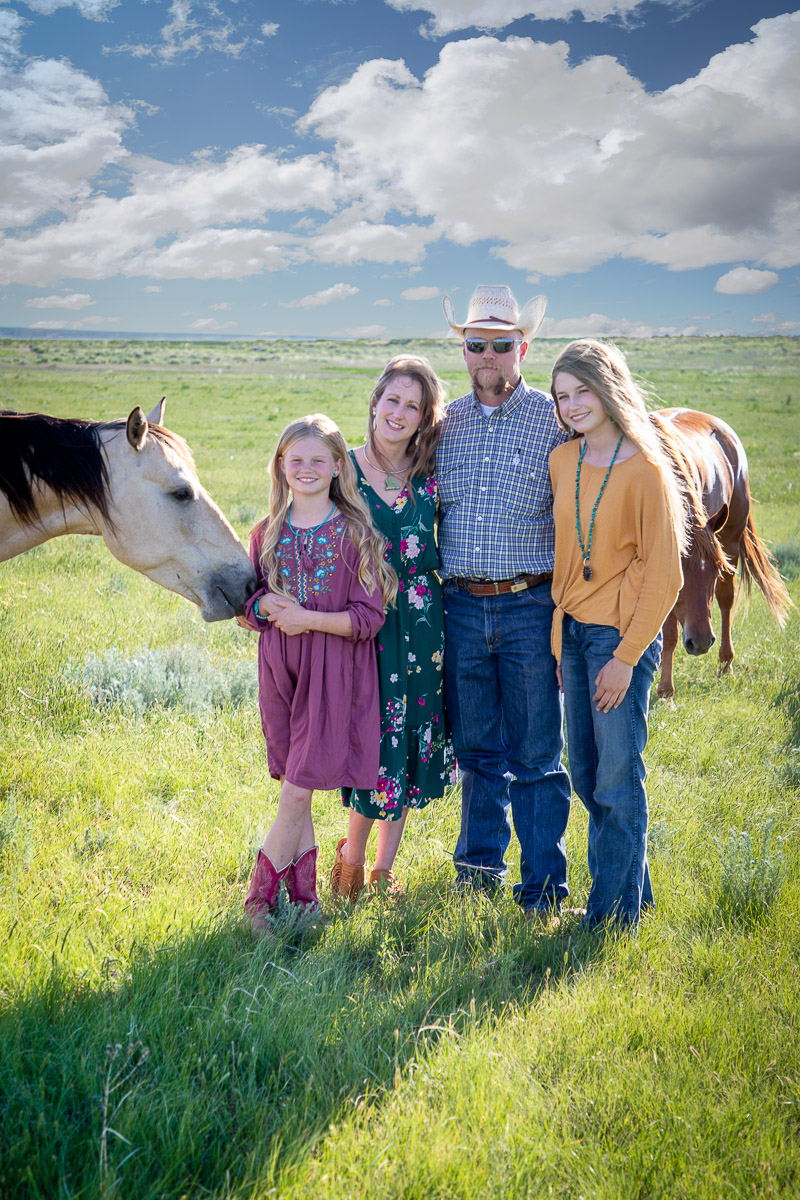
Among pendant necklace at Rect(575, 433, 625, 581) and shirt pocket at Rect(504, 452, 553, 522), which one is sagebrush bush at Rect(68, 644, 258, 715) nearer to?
shirt pocket at Rect(504, 452, 553, 522)

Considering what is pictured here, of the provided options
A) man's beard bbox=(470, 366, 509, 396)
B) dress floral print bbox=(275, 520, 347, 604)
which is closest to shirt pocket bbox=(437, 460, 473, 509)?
man's beard bbox=(470, 366, 509, 396)

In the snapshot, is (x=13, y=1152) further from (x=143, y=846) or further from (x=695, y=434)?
(x=695, y=434)

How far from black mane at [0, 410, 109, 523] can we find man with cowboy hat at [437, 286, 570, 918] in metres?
1.59

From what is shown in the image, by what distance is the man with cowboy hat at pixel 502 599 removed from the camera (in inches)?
125

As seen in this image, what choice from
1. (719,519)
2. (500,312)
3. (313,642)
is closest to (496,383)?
(500,312)

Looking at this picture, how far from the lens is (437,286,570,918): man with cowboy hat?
3.18 meters

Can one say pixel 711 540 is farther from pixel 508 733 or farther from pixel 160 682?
pixel 160 682

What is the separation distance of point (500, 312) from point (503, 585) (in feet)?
4.19

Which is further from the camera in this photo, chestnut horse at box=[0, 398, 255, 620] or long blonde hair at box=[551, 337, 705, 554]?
chestnut horse at box=[0, 398, 255, 620]

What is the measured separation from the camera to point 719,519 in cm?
575

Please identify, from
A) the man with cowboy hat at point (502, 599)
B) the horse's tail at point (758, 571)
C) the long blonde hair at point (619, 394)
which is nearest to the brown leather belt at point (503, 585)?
the man with cowboy hat at point (502, 599)

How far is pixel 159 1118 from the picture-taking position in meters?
1.82

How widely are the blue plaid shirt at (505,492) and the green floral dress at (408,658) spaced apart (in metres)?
0.15

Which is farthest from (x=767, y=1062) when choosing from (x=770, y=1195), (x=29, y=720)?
(x=29, y=720)
